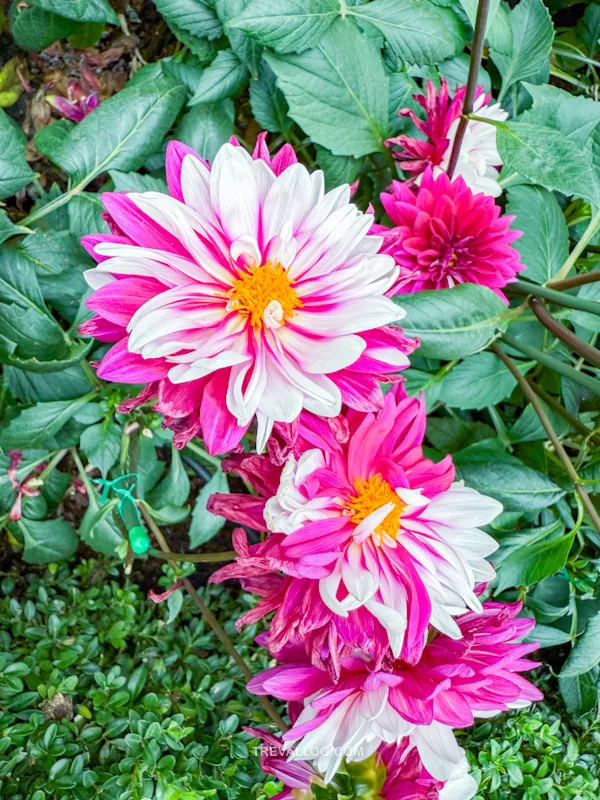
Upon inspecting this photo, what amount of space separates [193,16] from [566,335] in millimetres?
548

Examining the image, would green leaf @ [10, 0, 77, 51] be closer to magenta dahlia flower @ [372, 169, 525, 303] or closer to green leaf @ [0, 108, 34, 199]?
green leaf @ [0, 108, 34, 199]

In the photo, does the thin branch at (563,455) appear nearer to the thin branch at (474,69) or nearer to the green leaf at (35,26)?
the thin branch at (474,69)

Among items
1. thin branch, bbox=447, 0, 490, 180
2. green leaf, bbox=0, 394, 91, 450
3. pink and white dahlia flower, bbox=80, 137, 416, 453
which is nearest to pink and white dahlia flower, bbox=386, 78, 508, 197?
thin branch, bbox=447, 0, 490, 180

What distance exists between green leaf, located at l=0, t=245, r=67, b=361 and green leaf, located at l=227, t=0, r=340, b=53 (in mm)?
340

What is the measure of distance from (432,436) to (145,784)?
0.54 m

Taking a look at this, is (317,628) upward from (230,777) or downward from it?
upward

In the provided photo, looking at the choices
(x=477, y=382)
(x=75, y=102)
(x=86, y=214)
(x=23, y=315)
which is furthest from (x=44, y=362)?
(x=477, y=382)

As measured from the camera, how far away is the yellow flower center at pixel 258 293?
0.47 meters

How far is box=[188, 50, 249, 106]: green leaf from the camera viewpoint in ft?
2.39

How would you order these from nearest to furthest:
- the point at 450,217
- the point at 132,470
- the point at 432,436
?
the point at 450,217 < the point at 132,470 < the point at 432,436

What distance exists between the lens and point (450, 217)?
2.05 ft

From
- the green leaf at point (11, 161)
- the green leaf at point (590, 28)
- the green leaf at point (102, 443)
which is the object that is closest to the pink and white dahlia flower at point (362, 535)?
the green leaf at point (102, 443)

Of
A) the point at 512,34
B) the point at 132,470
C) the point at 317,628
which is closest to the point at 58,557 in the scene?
the point at 132,470

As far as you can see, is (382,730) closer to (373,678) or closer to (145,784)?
(373,678)
